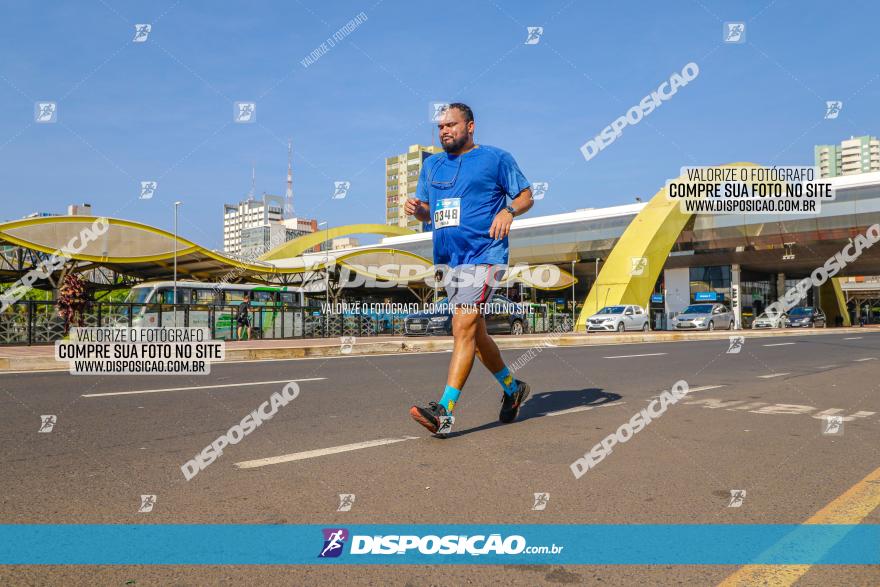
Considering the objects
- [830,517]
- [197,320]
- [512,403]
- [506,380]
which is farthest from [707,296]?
[830,517]

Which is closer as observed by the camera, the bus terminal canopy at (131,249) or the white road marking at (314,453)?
the white road marking at (314,453)

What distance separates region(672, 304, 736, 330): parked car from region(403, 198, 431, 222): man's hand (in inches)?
1319

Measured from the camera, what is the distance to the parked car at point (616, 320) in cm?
3225

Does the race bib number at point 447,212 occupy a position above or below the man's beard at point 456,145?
below

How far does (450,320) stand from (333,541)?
23.7 meters

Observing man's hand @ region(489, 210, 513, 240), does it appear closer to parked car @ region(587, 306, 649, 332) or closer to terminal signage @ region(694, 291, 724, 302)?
parked car @ region(587, 306, 649, 332)

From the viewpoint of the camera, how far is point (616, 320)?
3219 centimetres

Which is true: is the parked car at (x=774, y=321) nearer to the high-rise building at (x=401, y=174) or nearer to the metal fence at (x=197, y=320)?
the metal fence at (x=197, y=320)

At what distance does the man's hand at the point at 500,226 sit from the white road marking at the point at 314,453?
1387 mm

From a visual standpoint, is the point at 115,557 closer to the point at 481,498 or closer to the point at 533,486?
the point at 481,498

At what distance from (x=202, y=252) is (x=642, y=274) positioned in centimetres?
2890

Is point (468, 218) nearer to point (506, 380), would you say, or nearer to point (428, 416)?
point (506, 380)

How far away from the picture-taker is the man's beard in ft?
14.9

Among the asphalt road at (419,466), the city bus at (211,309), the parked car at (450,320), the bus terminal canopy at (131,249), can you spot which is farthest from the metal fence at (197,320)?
the asphalt road at (419,466)
